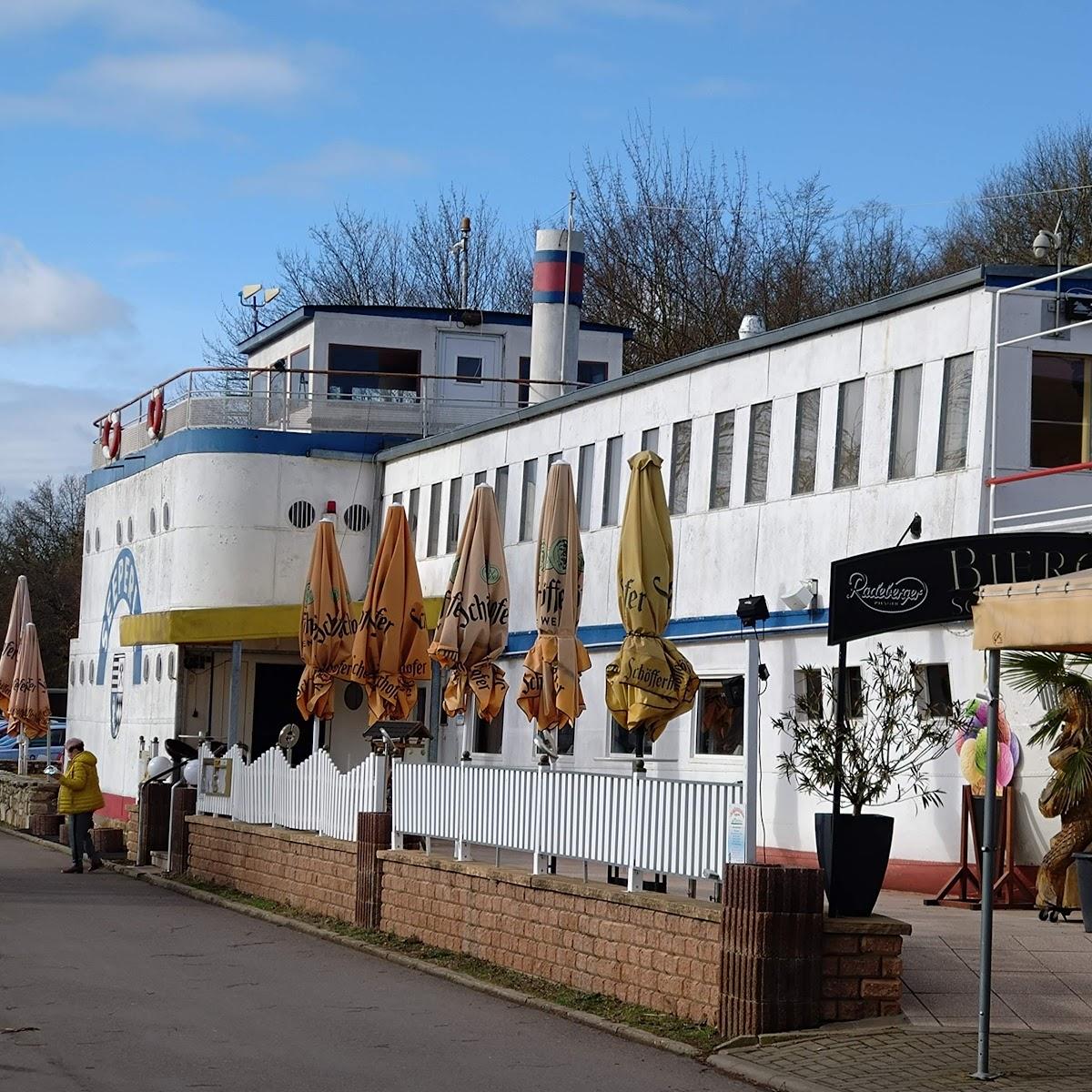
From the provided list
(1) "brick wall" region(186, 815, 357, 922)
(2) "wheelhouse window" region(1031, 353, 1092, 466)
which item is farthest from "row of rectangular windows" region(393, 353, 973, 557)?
(1) "brick wall" region(186, 815, 357, 922)

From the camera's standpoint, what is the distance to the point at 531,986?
Answer: 1371 centimetres

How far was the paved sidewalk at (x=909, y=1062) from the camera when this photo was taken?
9.63m

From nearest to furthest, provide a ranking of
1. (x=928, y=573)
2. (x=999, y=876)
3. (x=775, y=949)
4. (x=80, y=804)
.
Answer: (x=775, y=949) → (x=928, y=573) → (x=999, y=876) → (x=80, y=804)

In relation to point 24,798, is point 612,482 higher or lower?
higher

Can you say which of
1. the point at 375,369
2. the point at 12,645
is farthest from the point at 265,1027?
the point at 12,645

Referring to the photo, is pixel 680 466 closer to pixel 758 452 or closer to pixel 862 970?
pixel 758 452

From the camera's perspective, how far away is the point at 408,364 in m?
35.6

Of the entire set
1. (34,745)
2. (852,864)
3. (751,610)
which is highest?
(751,610)

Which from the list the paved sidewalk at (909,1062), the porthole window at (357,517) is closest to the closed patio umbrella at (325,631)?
the porthole window at (357,517)

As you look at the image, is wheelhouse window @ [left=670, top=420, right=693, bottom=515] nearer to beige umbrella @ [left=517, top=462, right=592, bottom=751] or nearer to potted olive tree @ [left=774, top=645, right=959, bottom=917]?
beige umbrella @ [left=517, top=462, right=592, bottom=751]

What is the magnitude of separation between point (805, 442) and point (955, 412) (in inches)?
100

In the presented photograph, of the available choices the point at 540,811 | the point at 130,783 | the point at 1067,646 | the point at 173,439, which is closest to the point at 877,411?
the point at 540,811

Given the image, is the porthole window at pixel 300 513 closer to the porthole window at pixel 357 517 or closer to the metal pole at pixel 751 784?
the porthole window at pixel 357 517

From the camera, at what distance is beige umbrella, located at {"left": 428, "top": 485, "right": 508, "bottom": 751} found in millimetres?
19844
